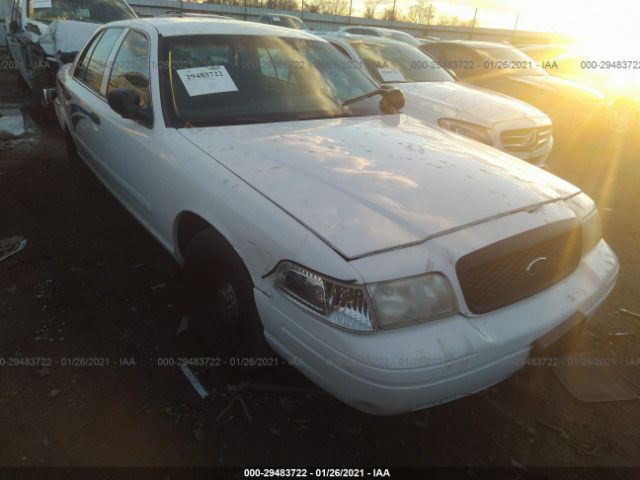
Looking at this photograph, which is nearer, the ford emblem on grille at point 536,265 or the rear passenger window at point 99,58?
the ford emblem on grille at point 536,265

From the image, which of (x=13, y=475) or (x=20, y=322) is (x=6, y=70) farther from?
(x=13, y=475)

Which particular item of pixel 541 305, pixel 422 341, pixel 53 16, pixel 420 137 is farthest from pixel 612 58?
pixel 53 16

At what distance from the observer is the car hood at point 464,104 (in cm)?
481

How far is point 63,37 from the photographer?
20.8 ft

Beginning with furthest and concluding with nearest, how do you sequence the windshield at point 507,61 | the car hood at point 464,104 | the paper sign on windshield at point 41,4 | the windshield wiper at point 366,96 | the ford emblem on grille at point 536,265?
1. the paper sign on windshield at point 41,4
2. the windshield at point 507,61
3. the car hood at point 464,104
4. the windshield wiper at point 366,96
5. the ford emblem on grille at point 536,265

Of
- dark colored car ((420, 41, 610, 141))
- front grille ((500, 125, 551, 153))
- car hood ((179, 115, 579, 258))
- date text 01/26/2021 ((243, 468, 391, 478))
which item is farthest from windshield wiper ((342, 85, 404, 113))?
dark colored car ((420, 41, 610, 141))

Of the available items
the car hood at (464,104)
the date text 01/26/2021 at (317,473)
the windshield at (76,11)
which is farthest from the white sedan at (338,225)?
the windshield at (76,11)

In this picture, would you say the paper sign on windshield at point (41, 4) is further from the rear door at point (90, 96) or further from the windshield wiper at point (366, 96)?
the windshield wiper at point (366, 96)

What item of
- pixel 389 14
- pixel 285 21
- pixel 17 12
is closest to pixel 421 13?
pixel 389 14

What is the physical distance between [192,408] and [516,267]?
156cm

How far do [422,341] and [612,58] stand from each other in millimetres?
8994

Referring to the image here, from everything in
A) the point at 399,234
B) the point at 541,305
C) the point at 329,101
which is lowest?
the point at 541,305

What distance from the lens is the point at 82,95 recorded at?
11.7 feet

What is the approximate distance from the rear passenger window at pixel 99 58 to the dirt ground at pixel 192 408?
1.46 meters
